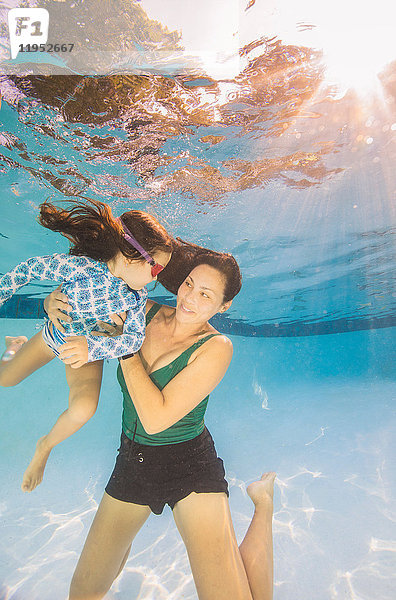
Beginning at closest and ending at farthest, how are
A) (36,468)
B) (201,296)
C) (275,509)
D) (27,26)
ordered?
(201,296), (36,468), (27,26), (275,509)

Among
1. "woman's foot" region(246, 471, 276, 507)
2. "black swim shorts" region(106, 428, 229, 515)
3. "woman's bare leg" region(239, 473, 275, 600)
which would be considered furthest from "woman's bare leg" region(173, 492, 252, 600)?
"woman's foot" region(246, 471, 276, 507)

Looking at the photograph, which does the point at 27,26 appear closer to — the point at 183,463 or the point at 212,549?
the point at 183,463

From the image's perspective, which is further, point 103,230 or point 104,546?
point 104,546

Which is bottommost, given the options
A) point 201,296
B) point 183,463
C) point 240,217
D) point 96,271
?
point 183,463

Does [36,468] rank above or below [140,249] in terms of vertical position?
below

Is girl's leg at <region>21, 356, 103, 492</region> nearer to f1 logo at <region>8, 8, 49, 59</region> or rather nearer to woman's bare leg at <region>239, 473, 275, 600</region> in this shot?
woman's bare leg at <region>239, 473, 275, 600</region>

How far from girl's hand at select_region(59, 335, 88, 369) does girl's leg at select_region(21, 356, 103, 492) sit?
2.24 ft

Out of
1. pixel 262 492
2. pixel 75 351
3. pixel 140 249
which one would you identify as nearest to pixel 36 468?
pixel 75 351

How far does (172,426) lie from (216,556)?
1225mm

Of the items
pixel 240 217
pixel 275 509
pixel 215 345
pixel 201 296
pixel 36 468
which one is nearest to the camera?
pixel 215 345

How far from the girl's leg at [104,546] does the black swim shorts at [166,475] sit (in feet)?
0.48

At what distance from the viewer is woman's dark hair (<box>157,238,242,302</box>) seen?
3551 mm

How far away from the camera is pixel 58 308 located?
130 inches

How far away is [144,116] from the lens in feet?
20.1
